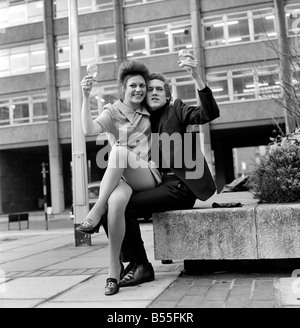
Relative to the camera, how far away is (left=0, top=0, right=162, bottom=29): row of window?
990 inches

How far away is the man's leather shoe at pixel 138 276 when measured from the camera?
3.54 m

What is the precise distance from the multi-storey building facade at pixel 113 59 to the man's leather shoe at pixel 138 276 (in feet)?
58.3

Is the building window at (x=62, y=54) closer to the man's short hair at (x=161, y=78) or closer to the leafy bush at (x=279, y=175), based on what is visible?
the man's short hair at (x=161, y=78)

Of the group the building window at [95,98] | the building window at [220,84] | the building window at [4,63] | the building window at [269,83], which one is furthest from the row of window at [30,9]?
the building window at [269,83]

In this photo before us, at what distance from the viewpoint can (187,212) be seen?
3836mm

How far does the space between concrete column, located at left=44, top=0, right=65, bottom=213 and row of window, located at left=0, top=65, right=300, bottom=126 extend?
20.5 inches

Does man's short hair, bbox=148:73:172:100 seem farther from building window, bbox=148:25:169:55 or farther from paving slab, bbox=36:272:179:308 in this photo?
building window, bbox=148:25:169:55

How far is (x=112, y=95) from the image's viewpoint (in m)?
23.7

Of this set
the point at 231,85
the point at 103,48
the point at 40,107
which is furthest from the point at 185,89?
the point at 40,107

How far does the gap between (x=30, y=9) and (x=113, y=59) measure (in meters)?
6.13

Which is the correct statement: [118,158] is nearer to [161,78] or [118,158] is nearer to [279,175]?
[161,78]
